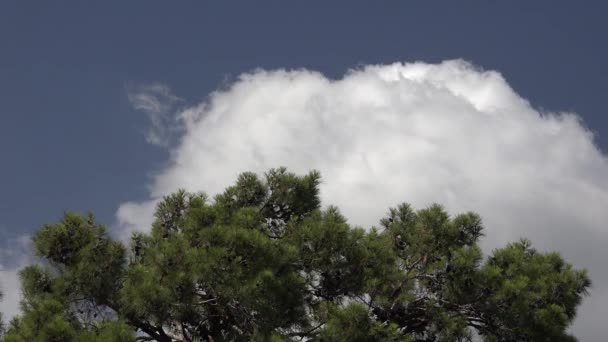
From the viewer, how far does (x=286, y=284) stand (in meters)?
7.44

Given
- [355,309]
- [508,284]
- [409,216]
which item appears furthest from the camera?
[409,216]

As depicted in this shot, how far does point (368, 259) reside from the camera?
796 centimetres

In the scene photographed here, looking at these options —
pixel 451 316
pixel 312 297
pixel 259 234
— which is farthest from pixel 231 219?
pixel 451 316

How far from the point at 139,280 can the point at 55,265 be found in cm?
128

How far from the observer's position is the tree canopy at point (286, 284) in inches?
280

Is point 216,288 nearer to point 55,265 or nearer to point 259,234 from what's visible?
point 259,234

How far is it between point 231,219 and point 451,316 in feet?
8.80

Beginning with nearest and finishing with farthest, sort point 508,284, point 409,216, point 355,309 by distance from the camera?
point 355,309 < point 508,284 < point 409,216

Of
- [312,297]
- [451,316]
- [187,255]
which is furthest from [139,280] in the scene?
[451,316]

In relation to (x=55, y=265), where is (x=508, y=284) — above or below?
below

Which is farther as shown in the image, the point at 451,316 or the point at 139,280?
the point at 451,316

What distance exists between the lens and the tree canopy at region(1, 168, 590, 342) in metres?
7.12

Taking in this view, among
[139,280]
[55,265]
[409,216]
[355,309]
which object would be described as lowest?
[355,309]

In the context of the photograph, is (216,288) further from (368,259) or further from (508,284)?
(508,284)
